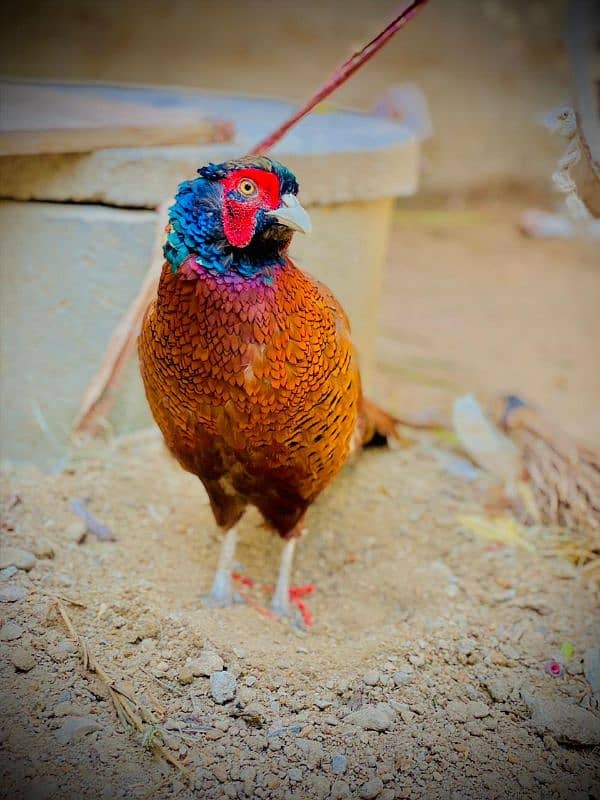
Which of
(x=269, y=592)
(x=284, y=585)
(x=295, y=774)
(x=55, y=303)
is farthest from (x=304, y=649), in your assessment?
(x=55, y=303)

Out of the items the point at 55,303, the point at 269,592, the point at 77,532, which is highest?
the point at 55,303

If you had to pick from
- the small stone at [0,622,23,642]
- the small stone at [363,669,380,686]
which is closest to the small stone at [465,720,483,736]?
the small stone at [363,669,380,686]

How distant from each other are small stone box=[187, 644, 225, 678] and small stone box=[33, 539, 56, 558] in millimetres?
706

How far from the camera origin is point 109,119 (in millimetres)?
3500

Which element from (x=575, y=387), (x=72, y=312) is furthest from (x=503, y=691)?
(x=575, y=387)

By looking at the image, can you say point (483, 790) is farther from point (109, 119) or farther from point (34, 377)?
point (109, 119)

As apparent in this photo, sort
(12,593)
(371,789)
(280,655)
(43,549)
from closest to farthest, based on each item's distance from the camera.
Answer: (371,789) < (12,593) < (280,655) < (43,549)

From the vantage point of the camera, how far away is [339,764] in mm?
2254

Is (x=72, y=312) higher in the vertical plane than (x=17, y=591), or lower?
higher

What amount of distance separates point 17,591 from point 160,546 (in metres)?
0.77

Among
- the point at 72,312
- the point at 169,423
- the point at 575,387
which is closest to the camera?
the point at 169,423

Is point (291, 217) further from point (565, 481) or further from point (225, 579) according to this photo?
point (565, 481)

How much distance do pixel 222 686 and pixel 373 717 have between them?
44 centimetres

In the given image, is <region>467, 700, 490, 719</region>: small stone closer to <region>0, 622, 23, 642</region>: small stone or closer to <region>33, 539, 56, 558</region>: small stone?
<region>0, 622, 23, 642</region>: small stone
